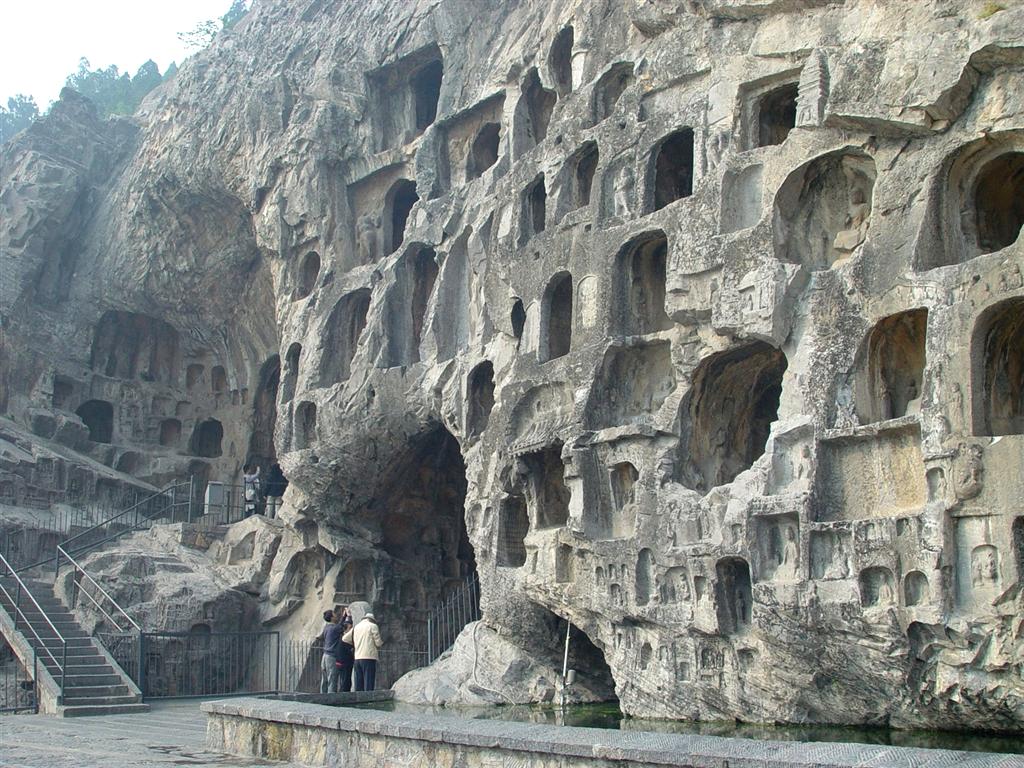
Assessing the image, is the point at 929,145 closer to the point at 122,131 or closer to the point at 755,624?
the point at 755,624

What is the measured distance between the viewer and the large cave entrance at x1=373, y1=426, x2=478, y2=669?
24.6 metres

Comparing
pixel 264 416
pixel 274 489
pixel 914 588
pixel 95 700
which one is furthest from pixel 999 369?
pixel 264 416

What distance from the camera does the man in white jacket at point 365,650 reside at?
1686 centimetres

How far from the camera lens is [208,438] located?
115 feet

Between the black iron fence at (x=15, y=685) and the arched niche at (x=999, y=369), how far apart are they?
14.5m

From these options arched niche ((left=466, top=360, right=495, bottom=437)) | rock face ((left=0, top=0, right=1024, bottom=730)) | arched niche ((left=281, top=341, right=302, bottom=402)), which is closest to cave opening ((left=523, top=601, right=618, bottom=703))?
rock face ((left=0, top=0, right=1024, bottom=730))

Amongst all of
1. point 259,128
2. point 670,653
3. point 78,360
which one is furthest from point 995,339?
point 78,360

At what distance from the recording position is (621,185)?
688 inches

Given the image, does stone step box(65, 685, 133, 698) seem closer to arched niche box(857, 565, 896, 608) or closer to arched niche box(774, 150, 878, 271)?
arched niche box(857, 565, 896, 608)

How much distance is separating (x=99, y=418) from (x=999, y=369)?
2742cm

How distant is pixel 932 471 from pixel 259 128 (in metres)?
20.2

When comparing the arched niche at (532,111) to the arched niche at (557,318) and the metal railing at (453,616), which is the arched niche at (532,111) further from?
the metal railing at (453,616)

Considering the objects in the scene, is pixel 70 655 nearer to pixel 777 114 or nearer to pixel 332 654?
pixel 332 654

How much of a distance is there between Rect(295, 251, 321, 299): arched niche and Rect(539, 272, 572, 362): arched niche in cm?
1024
